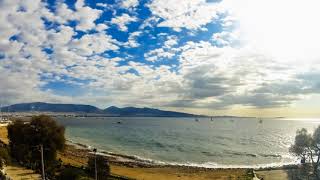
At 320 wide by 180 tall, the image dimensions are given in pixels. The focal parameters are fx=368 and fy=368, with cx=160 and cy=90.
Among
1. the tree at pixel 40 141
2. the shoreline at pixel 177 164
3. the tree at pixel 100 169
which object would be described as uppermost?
the tree at pixel 40 141

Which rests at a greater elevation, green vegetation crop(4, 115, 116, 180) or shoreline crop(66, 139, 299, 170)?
green vegetation crop(4, 115, 116, 180)

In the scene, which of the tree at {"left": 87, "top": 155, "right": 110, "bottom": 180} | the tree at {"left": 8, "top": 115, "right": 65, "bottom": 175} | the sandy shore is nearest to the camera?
the tree at {"left": 87, "top": 155, "right": 110, "bottom": 180}

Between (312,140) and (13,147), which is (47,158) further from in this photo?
(312,140)

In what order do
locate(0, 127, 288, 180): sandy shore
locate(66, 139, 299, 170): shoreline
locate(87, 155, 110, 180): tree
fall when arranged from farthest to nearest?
locate(66, 139, 299, 170): shoreline, locate(0, 127, 288, 180): sandy shore, locate(87, 155, 110, 180): tree

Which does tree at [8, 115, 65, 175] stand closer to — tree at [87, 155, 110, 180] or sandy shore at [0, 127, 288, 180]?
tree at [87, 155, 110, 180]

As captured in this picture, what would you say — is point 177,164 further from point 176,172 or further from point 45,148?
point 45,148

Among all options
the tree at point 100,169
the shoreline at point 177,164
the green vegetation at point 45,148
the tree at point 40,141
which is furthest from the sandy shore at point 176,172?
the tree at point 100,169

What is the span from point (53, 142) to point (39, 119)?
16.8 feet

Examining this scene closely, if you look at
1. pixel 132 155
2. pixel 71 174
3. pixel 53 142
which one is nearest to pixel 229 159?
pixel 132 155


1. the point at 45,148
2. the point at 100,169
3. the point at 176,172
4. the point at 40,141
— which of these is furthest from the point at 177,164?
the point at 40,141

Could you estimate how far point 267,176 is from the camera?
78062 millimetres

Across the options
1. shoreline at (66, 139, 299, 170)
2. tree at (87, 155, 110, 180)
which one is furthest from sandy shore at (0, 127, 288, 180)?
tree at (87, 155, 110, 180)

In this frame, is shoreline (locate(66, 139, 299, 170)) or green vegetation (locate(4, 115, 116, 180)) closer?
green vegetation (locate(4, 115, 116, 180))

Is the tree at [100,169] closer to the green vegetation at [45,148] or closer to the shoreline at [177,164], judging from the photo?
the green vegetation at [45,148]
